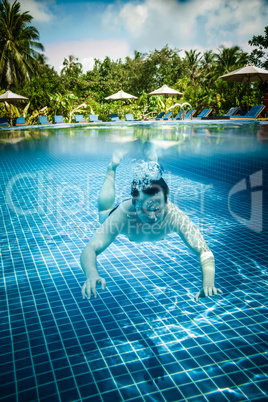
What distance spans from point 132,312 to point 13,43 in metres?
29.4

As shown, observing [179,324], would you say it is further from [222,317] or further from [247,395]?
[247,395]

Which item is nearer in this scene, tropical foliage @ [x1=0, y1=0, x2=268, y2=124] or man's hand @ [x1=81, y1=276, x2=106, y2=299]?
man's hand @ [x1=81, y1=276, x2=106, y2=299]

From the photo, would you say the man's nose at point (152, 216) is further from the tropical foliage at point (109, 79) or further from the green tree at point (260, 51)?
the green tree at point (260, 51)

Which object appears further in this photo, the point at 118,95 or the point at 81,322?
the point at 118,95

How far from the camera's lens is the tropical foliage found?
71.3 ft

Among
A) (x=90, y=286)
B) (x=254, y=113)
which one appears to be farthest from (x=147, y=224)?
(x=254, y=113)

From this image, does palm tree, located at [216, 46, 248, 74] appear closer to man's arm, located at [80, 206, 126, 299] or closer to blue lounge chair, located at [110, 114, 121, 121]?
blue lounge chair, located at [110, 114, 121, 121]

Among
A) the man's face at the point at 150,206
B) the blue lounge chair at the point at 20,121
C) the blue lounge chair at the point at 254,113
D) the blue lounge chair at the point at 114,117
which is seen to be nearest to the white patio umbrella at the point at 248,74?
the blue lounge chair at the point at 254,113

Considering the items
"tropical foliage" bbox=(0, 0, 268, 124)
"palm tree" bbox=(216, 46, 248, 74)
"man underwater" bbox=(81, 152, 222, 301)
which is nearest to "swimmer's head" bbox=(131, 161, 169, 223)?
"man underwater" bbox=(81, 152, 222, 301)

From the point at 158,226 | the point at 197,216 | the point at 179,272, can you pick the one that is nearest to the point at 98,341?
the point at 158,226

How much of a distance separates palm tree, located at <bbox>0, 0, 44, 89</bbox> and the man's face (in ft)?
91.3

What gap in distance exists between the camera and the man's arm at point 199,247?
189 cm

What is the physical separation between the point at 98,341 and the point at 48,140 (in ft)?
36.3

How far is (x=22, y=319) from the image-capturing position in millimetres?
2291
